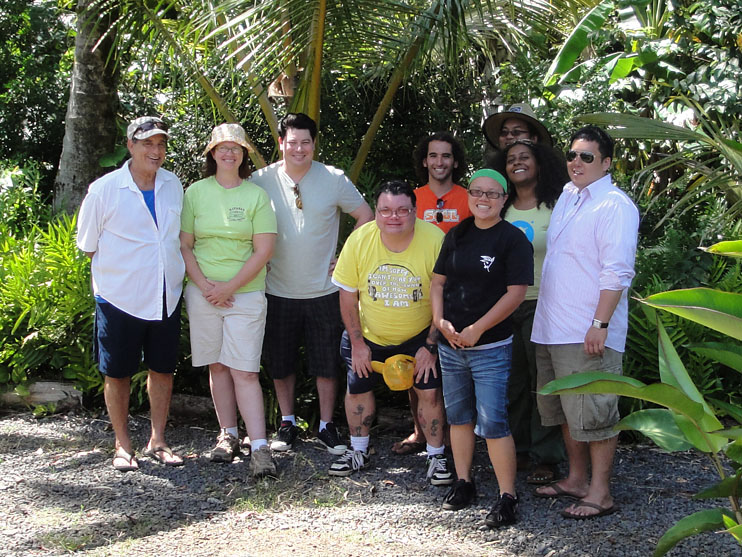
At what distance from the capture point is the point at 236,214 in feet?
16.1

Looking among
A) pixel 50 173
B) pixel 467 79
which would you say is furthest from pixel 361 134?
pixel 50 173

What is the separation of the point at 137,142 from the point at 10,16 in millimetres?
6312

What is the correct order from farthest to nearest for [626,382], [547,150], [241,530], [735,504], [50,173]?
1. [50,173]
2. [547,150]
3. [241,530]
4. [735,504]
5. [626,382]

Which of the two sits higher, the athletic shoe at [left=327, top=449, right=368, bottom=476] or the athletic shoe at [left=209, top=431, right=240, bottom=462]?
the athletic shoe at [left=209, top=431, right=240, bottom=462]

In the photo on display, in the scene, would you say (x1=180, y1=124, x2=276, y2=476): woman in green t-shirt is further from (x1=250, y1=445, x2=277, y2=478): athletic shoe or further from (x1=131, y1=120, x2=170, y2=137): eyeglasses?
(x1=131, y1=120, x2=170, y2=137): eyeglasses

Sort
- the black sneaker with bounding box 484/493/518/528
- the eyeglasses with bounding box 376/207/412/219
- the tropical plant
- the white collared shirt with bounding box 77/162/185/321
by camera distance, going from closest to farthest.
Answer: the tropical plant, the black sneaker with bounding box 484/493/518/528, the eyeglasses with bounding box 376/207/412/219, the white collared shirt with bounding box 77/162/185/321

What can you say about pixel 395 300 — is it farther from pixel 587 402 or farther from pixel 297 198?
pixel 587 402

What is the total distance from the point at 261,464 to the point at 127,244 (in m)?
1.49

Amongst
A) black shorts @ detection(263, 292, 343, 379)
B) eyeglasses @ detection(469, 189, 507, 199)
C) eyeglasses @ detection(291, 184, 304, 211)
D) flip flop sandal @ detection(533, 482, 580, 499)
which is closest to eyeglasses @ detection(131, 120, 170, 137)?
eyeglasses @ detection(291, 184, 304, 211)

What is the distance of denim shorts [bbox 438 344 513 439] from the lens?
13.6 feet

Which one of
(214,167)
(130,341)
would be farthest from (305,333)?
(214,167)

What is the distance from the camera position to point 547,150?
15.1 ft

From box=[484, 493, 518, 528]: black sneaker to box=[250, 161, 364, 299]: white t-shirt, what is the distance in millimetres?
1759

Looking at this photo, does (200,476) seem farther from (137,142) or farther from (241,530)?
(137,142)
